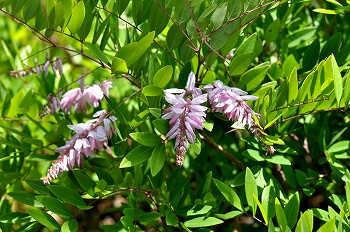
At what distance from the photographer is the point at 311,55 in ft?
3.77

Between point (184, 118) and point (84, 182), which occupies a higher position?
point (184, 118)

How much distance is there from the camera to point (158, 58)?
4.02 ft

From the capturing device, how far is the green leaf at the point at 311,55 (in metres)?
1.14

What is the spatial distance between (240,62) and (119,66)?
0.78 ft

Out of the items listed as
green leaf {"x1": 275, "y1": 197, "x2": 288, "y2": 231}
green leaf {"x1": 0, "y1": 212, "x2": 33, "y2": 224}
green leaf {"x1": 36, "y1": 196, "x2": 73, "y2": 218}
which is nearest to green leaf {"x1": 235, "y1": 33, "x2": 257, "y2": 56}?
green leaf {"x1": 275, "y1": 197, "x2": 288, "y2": 231}

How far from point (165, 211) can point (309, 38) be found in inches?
21.5

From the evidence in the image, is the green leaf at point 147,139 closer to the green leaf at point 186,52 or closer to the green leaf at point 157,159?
the green leaf at point 157,159

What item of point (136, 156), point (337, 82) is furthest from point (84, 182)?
point (337, 82)

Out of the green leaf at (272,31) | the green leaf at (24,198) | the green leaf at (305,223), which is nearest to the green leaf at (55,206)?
the green leaf at (24,198)

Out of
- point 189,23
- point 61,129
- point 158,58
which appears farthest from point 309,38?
point 61,129

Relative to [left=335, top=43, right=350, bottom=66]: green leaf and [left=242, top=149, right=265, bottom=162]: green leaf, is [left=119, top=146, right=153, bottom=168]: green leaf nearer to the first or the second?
[left=242, top=149, right=265, bottom=162]: green leaf

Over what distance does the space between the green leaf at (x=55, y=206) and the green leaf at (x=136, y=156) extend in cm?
18

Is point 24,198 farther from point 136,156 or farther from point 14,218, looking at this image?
point 136,156

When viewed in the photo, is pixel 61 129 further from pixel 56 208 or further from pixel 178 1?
pixel 178 1
